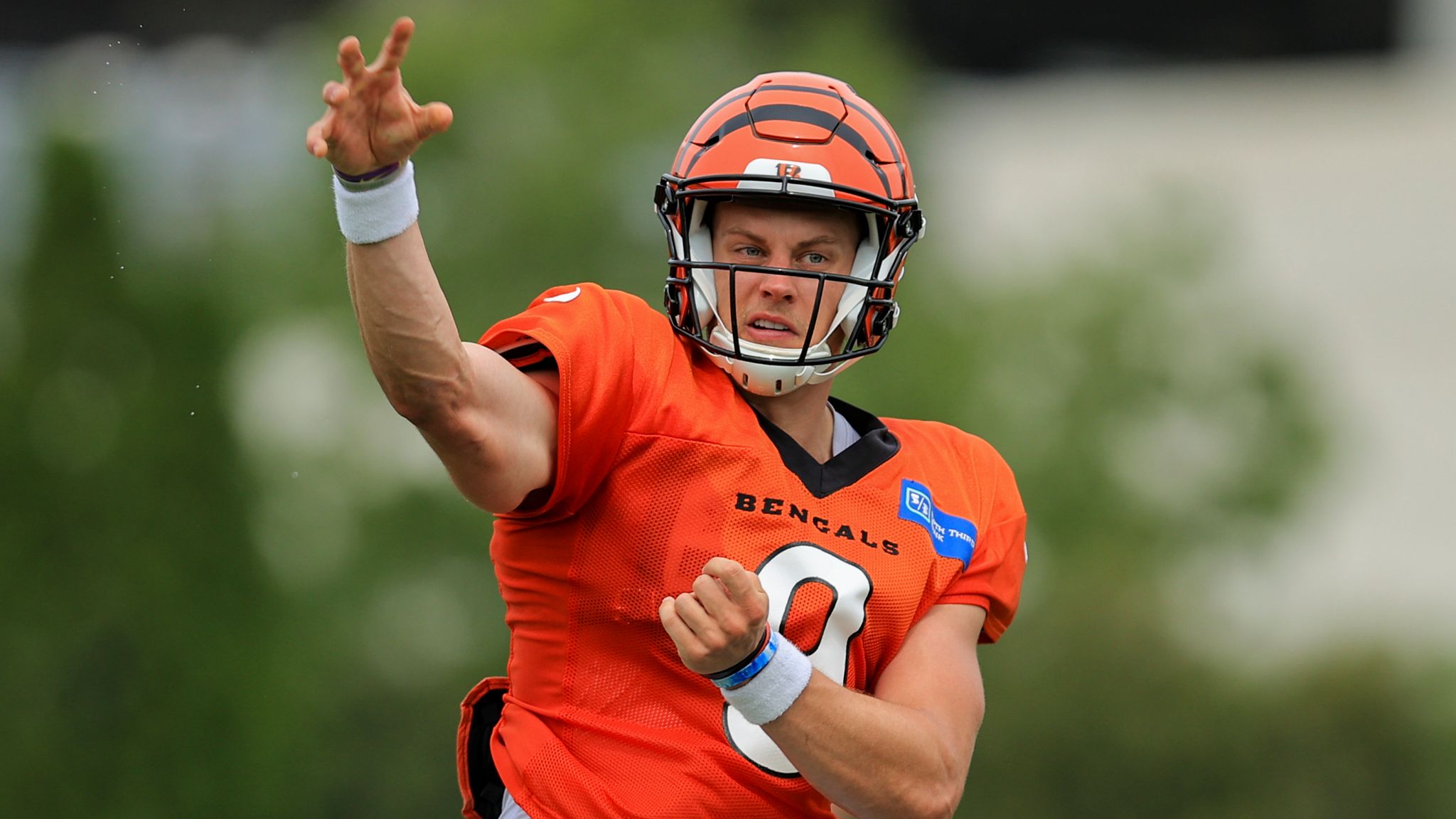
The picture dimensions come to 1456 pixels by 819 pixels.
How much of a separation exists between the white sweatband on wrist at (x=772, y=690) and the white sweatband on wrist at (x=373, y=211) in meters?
0.94

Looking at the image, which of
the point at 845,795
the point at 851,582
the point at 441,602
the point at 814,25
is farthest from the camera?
the point at 814,25

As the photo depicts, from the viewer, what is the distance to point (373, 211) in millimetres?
2717

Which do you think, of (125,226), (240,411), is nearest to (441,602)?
(240,411)

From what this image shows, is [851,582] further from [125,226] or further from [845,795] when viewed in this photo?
[125,226]

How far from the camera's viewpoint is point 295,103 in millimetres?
17609

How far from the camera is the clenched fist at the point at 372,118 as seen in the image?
8.52 feet

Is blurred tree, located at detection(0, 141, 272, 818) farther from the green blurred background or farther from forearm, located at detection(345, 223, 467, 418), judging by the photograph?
forearm, located at detection(345, 223, 467, 418)

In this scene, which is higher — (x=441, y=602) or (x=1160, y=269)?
(x=1160, y=269)

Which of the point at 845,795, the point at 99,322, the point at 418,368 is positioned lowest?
the point at 99,322

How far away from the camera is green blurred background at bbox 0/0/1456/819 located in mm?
10531

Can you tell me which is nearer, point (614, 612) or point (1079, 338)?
point (614, 612)

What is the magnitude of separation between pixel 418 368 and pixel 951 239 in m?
16.6

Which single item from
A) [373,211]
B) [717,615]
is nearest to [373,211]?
[373,211]

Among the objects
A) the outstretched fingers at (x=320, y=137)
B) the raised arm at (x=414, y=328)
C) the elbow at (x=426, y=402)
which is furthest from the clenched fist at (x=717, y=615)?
the outstretched fingers at (x=320, y=137)
